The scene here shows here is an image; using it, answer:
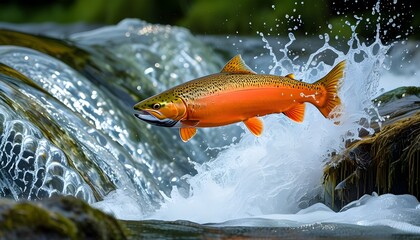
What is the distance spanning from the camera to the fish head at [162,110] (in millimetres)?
4477

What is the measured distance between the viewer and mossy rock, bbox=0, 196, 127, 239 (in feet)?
10.5

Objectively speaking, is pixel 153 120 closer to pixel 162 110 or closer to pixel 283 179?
pixel 162 110

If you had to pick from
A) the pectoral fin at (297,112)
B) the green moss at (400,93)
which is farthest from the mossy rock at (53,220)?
the green moss at (400,93)

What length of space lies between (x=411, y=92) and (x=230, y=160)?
1037mm

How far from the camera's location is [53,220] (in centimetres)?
327

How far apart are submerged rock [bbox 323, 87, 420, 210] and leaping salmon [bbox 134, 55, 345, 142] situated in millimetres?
331

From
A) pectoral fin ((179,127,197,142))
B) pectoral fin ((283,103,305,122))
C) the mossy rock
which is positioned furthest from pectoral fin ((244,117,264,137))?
the mossy rock

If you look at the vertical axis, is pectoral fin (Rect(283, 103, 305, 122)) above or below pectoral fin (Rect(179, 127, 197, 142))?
above

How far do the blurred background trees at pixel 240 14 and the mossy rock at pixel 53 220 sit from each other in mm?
7957

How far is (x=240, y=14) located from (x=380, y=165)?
8295 mm

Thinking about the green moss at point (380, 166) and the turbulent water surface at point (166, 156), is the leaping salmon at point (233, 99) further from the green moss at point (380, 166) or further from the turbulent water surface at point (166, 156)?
the turbulent water surface at point (166, 156)

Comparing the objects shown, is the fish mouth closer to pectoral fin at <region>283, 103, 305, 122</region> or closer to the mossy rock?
pectoral fin at <region>283, 103, 305, 122</region>

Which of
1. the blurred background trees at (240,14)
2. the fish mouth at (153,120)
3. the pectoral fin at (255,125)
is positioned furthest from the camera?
the blurred background trees at (240,14)

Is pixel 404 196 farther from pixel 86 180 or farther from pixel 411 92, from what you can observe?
pixel 86 180
